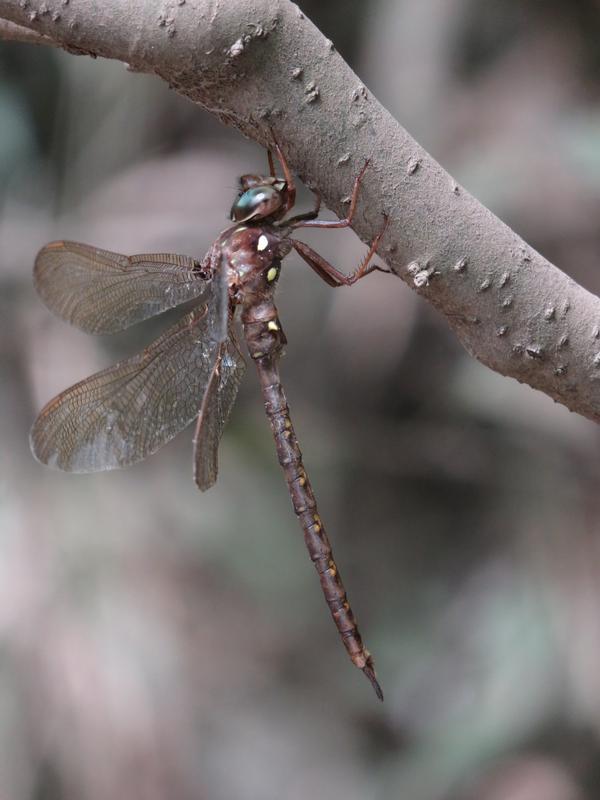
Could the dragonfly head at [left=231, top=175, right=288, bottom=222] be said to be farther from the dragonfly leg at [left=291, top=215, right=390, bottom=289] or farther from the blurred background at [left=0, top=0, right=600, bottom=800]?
the blurred background at [left=0, top=0, right=600, bottom=800]

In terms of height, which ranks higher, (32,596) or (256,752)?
(32,596)

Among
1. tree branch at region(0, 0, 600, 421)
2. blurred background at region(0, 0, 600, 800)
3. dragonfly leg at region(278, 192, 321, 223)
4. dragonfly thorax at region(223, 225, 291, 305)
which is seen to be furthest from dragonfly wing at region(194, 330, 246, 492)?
blurred background at region(0, 0, 600, 800)

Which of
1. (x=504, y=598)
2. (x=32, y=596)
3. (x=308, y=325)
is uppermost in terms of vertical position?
(x=308, y=325)

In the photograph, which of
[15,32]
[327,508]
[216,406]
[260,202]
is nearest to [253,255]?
[260,202]

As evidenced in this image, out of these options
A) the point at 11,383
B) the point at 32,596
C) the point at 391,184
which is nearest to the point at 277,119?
the point at 391,184

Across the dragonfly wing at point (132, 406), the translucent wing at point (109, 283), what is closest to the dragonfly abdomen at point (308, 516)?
the dragonfly wing at point (132, 406)

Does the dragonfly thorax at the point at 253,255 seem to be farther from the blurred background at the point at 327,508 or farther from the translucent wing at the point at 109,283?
the blurred background at the point at 327,508

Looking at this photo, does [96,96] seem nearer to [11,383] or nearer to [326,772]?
[11,383]

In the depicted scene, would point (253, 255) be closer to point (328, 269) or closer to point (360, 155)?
point (328, 269)
